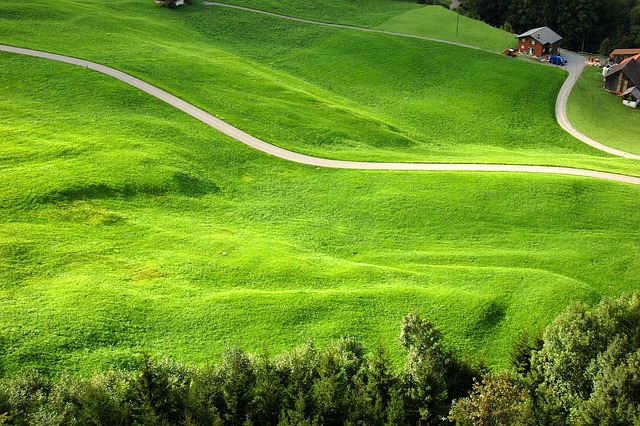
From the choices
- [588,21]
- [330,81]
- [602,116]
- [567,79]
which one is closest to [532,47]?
[567,79]

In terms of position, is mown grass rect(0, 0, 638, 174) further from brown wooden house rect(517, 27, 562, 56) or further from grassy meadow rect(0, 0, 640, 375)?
brown wooden house rect(517, 27, 562, 56)

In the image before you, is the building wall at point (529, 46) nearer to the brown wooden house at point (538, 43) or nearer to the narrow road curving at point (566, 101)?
the brown wooden house at point (538, 43)

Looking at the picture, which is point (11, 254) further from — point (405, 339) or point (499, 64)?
point (499, 64)

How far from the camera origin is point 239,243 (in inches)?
2057

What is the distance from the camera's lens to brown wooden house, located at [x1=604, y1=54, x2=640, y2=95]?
109750mm

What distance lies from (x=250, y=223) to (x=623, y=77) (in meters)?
90.5

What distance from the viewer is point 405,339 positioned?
38094mm

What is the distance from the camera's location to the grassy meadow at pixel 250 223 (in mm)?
41938

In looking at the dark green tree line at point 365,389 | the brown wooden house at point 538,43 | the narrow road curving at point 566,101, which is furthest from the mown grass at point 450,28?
the dark green tree line at point 365,389

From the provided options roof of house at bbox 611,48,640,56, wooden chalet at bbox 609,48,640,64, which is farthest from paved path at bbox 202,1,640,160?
roof of house at bbox 611,48,640,56

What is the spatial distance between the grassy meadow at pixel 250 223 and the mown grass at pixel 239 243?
20 centimetres

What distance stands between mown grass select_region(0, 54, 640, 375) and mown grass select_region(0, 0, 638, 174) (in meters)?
10.3

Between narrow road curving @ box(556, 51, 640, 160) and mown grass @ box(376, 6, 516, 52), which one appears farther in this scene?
mown grass @ box(376, 6, 516, 52)

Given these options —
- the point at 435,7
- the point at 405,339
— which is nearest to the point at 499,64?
the point at 435,7
